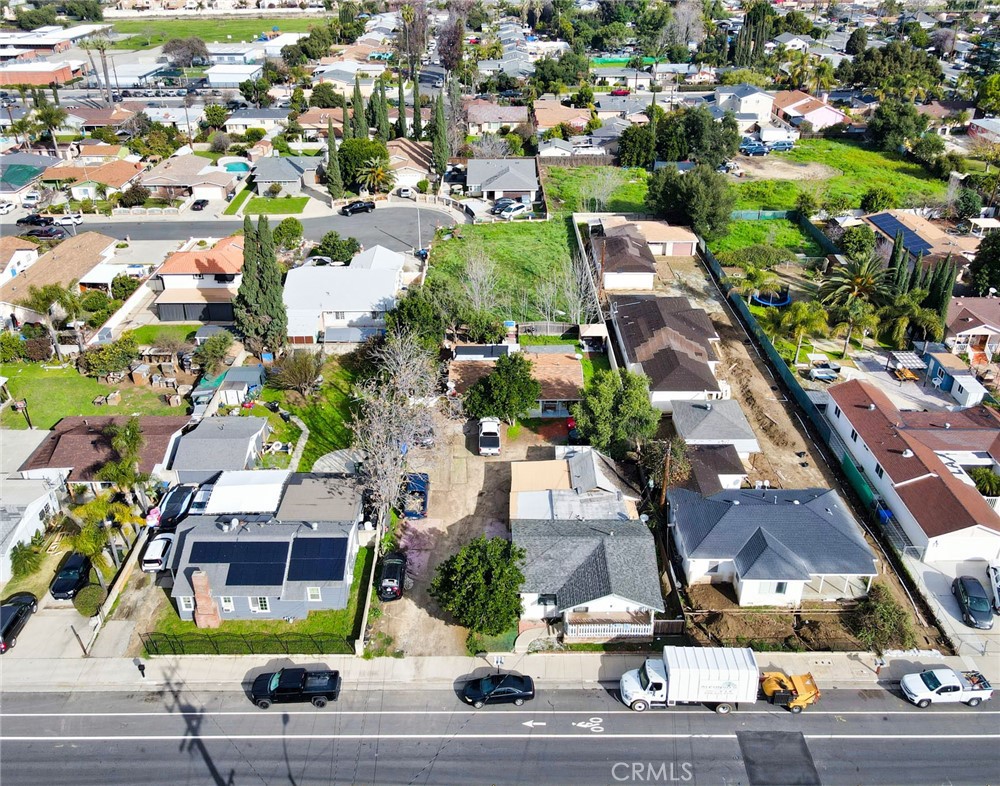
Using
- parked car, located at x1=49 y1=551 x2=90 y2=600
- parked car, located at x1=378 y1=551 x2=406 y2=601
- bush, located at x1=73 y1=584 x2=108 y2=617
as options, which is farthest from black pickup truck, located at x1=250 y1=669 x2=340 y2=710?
parked car, located at x1=49 y1=551 x2=90 y2=600

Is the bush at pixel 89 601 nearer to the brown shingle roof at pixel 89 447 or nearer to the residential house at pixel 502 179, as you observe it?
the brown shingle roof at pixel 89 447

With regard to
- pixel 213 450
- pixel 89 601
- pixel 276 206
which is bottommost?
pixel 89 601

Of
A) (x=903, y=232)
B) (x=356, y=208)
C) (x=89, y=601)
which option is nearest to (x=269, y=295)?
(x=89, y=601)

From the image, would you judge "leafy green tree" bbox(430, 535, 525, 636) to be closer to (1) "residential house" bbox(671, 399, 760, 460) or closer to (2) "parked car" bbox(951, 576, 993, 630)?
(1) "residential house" bbox(671, 399, 760, 460)

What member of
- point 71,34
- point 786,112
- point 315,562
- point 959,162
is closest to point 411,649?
point 315,562

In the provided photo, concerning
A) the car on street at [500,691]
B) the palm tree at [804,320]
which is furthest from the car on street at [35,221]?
the car on street at [500,691]

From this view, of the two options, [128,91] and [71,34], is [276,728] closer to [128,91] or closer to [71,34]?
[128,91]

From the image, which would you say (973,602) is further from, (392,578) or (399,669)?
(392,578)
